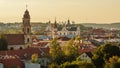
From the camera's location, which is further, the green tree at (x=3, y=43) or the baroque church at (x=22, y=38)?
the baroque church at (x=22, y=38)

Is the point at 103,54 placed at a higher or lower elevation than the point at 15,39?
higher

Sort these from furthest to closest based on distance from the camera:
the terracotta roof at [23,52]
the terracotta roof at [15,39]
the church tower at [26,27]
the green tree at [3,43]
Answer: the terracotta roof at [15,39]
the church tower at [26,27]
the green tree at [3,43]
the terracotta roof at [23,52]

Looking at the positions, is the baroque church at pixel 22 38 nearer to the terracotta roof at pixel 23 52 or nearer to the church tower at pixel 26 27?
the church tower at pixel 26 27

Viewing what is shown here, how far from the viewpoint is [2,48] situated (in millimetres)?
64188

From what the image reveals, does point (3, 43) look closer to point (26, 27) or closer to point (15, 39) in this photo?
point (15, 39)

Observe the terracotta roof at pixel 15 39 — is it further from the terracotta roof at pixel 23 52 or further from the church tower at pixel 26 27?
the terracotta roof at pixel 23 52

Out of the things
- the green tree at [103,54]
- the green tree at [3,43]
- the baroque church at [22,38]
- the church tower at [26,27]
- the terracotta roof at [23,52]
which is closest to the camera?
the green tree at [103,54]

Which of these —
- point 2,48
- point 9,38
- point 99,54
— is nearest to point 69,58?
point 99,54

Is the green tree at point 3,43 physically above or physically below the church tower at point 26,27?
below

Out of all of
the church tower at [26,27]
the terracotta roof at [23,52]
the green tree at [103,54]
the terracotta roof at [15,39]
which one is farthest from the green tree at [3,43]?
the green tree at [103,54]

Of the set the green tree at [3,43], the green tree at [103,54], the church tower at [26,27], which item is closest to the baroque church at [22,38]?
the church tower at [26,27]

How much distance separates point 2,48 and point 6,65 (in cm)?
1809

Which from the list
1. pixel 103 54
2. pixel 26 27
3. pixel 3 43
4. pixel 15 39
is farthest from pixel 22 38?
pixel 103 54

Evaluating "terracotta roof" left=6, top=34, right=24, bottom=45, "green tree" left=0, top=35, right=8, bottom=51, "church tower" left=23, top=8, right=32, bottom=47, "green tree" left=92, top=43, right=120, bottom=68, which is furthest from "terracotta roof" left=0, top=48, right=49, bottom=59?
"green tree" left=92, top=43, right=120, bottom=68
